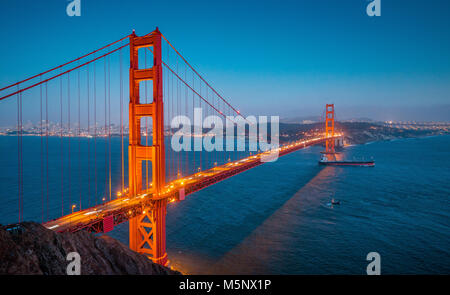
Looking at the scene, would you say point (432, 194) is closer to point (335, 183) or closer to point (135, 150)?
point (335, 183)

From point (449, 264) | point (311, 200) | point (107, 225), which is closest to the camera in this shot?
point (107, 225)

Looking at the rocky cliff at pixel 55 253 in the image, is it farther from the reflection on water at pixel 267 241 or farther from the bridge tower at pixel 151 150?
the reflection on water at pixel 267 241

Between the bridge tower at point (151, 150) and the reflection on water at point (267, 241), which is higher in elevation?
the bridge tower at point (151, 150)

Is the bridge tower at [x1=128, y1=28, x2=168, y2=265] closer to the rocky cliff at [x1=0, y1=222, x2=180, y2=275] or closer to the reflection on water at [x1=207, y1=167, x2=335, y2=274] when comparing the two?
the rocky cliff at [x1=0, y1=222, x2=180, y2=275]

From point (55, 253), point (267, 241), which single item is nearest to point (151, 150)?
point (55, 253)

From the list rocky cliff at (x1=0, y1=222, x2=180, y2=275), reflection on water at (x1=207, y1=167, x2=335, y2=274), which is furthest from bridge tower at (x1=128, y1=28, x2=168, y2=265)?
reflection on water at (x1=207, y1=167, x2=335, y2=274)

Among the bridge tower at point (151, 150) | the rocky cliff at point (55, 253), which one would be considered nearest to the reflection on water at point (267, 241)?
the bridge tower at point (151, 150)

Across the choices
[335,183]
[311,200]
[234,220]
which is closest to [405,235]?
[311,200]

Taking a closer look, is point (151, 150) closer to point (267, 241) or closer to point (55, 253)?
point (55, 253)
